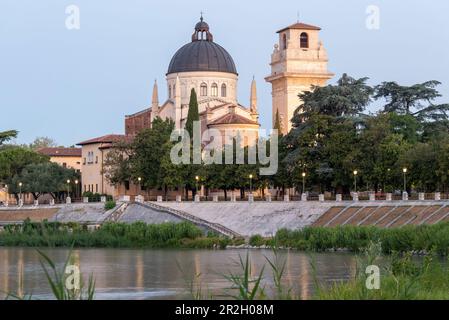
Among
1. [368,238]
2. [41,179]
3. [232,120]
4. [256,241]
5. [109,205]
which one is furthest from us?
[41,179]

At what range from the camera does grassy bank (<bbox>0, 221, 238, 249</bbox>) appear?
192 feet

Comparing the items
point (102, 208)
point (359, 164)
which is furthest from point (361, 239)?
point (102, 208)

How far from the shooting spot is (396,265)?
28625mm

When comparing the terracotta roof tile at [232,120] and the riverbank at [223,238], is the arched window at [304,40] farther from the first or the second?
the riverbank at [223,238]

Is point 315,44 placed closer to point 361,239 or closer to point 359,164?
point 359,164

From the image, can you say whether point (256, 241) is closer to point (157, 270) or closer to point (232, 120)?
point (157, 270)

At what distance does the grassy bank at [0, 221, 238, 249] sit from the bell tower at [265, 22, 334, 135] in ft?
98.4

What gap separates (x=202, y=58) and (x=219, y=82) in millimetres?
2485

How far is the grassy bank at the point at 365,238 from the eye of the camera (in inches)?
1775

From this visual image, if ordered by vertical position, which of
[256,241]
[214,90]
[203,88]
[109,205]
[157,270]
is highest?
[203,88]

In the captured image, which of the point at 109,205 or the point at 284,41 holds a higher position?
the point at 284,41

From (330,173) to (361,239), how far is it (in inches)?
617

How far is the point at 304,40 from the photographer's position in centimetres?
9331

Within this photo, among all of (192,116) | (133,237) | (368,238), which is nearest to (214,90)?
(192,116)
